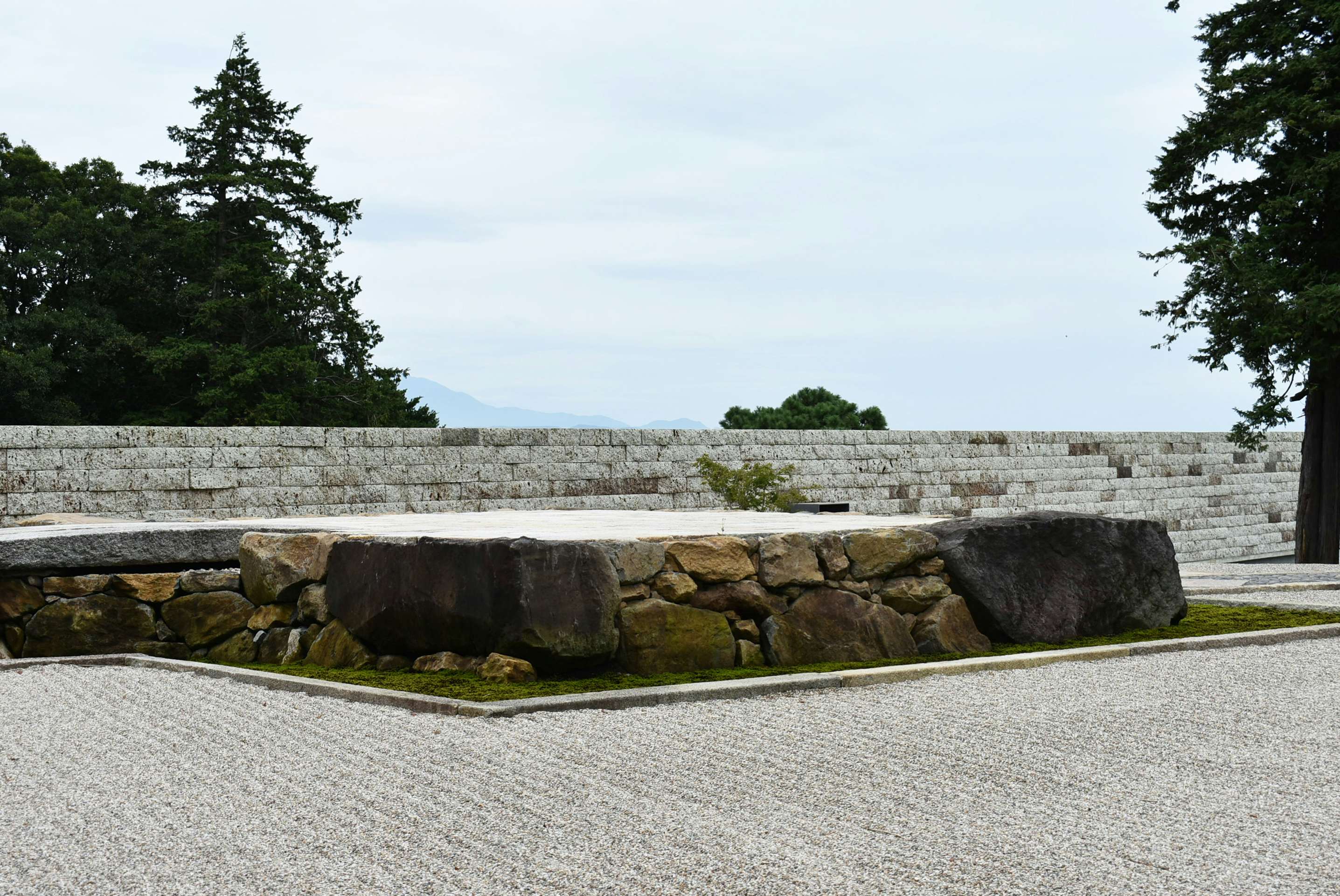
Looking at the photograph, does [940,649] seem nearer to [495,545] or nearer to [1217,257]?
[495,545]

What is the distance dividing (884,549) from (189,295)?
21.6 m

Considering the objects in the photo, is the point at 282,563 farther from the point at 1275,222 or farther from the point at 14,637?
the point at 1275,222

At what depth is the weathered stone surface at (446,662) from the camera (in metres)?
5.86

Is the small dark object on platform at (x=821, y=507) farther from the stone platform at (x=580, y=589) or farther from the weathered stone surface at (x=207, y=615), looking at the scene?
the weathered stone surface at (x=207, y=615)

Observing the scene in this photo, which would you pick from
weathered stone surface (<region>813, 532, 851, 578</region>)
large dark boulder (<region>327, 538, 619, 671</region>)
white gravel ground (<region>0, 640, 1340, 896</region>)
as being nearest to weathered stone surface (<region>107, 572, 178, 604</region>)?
white gravel ground (<region>0, 640, 1340, 896</region>)

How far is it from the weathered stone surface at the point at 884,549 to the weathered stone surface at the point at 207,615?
3.45 metres

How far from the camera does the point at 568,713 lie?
4938 millimetres

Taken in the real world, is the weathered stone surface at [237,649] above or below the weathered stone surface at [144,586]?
below

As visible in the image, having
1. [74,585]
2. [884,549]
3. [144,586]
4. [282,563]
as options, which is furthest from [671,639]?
[74,585]

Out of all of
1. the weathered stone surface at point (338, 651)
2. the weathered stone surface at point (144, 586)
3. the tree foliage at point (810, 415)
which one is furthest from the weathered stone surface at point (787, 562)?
the tree foliage at point (810, 415)

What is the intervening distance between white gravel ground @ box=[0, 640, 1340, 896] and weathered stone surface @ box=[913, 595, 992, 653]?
3.14ft

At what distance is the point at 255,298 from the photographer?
24.2m

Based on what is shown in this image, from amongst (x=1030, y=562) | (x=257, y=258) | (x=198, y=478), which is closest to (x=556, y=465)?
(x=198, y=478)

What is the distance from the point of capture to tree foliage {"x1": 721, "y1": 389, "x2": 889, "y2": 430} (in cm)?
3603
